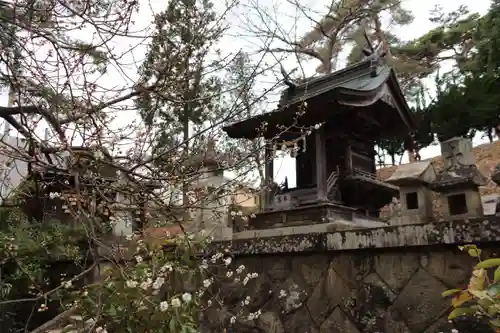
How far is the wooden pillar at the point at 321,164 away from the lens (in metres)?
6.59

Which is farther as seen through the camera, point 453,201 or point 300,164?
point 300,164

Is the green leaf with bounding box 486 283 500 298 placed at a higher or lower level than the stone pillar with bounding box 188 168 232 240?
lower

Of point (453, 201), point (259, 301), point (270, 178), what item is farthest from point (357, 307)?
point (270, 178)

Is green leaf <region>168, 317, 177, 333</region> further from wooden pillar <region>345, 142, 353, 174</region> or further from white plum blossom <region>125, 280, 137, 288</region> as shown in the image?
wooden pillar <region>345, 142, 353, 174</region>

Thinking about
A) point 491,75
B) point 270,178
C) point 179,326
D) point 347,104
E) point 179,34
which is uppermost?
point 491,75

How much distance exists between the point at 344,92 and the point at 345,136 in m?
1.38

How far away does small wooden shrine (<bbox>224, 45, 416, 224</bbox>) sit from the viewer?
6.58 metres

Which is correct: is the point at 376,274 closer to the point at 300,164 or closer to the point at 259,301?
the point at 259,301

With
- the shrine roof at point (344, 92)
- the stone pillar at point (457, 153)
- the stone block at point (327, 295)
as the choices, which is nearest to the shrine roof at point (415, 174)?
the stone pillar at point (457, 153)

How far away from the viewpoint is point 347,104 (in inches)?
243

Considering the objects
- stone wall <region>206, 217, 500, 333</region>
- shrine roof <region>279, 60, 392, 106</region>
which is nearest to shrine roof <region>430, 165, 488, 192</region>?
shrine roof <region>279, 60, 392, 106</region>

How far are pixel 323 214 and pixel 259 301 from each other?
3968 mm

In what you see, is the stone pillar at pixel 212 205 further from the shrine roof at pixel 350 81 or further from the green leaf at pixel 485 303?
the shrine roof at pixel 350 81

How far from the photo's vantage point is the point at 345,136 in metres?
7.24
